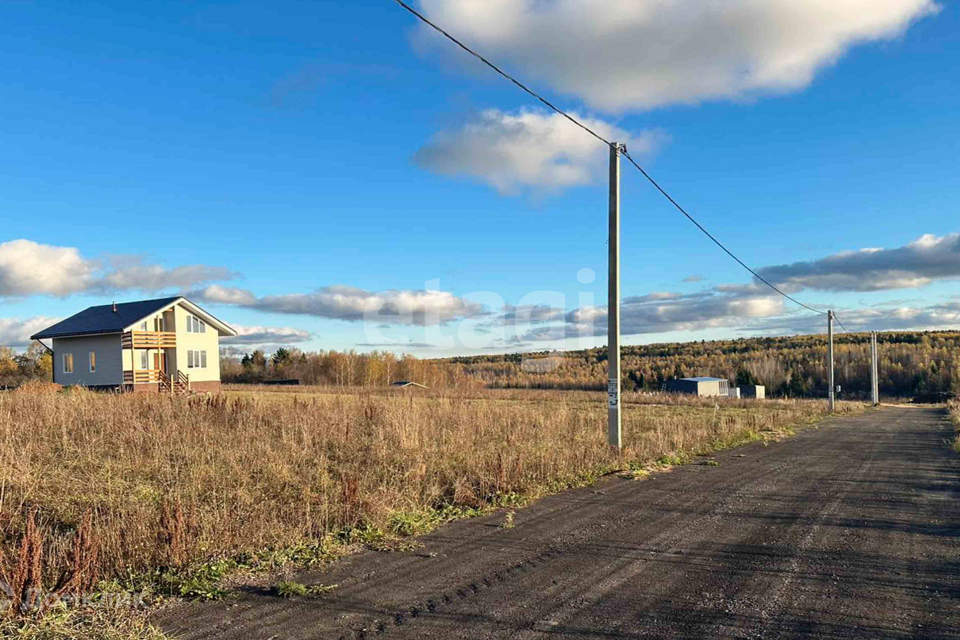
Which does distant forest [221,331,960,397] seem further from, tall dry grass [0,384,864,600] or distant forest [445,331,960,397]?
tall dry grass [0,384,864,600]

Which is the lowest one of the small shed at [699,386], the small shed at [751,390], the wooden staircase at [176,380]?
the small shed at [751,390]

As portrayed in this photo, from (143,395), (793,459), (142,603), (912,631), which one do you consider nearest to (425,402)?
(143,395)

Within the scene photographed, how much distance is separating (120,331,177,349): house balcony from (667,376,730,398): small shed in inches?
1879

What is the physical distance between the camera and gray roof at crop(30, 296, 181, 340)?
39.4 meters

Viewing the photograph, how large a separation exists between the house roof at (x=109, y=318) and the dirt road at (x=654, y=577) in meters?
37.6

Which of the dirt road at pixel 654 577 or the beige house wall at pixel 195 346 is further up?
the beige house wall at pixel 195 346

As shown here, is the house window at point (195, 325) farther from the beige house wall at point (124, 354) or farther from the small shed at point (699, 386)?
the small shed at point (699, 386)

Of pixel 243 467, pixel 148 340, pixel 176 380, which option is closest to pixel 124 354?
pixel 148 340

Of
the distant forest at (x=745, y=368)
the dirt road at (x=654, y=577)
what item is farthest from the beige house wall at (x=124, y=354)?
the dirt road at (x=654, y=577)

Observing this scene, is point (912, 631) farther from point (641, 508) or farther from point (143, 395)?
point (143, 395)

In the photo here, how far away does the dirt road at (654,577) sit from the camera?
4.47 m

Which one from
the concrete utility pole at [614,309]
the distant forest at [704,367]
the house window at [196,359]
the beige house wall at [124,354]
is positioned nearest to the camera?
the concrete utility pole at [614,309]

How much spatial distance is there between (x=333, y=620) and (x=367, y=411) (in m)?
Answer: 10.6

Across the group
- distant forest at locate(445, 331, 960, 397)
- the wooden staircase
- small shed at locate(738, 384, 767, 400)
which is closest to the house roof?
the wooden staircase
